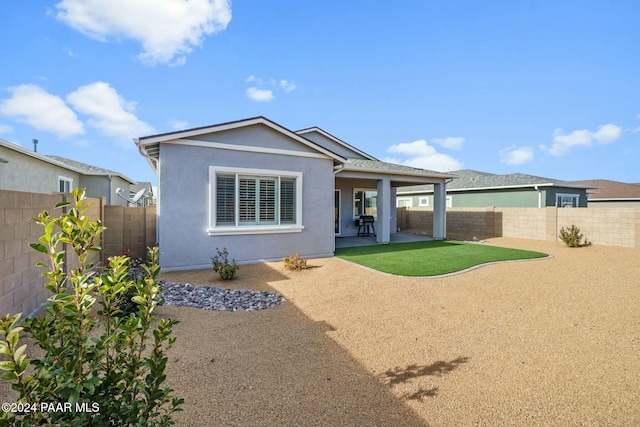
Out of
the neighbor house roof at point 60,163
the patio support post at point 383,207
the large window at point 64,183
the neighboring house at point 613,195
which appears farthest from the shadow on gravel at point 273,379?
the neighboring house at point 613,195

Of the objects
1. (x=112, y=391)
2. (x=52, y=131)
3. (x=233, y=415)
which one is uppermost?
(x=52, y=131)

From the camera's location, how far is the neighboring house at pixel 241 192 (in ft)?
28.0

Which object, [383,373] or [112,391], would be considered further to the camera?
[383,373]

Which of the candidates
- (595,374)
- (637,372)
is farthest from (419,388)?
(637,372)

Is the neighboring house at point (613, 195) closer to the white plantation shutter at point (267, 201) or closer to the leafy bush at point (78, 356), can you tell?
the white plantation shutter at point (267, 201)

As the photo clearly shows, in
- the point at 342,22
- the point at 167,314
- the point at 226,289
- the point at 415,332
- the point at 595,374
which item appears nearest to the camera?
the point at 595,374

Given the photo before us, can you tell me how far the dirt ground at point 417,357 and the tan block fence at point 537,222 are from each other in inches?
330

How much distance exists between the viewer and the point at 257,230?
957cm

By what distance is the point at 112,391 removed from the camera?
1686 millimetres

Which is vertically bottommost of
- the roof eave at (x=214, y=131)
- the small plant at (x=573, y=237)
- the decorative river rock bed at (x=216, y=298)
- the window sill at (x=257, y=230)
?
the decorative river rock bed at (x=216, y=298)

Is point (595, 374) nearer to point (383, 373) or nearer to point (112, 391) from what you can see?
point (383, 373)

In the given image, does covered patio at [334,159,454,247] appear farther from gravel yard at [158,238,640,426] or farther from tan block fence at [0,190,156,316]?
tan block fence at [0,190,156,316]

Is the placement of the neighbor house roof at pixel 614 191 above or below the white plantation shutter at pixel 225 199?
above

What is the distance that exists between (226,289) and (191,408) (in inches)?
170
